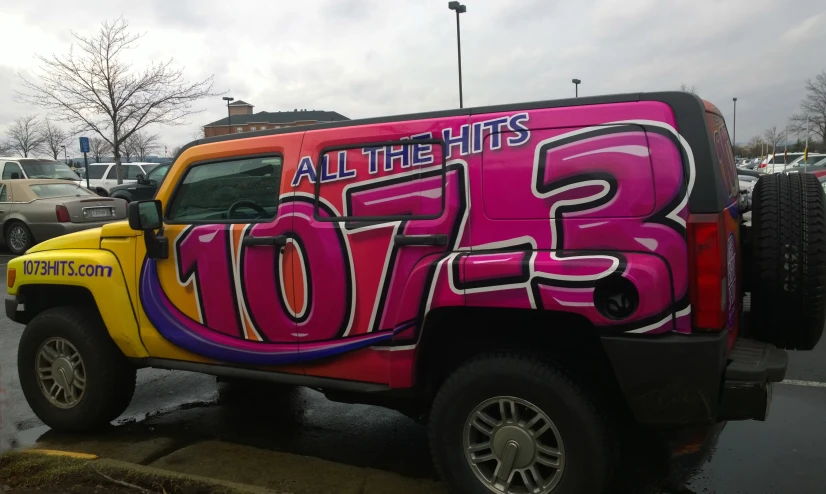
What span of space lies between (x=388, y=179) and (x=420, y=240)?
1.21 feet

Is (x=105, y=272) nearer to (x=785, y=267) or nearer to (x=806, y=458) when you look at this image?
(x=785, y=267)

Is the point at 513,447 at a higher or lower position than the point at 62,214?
lower

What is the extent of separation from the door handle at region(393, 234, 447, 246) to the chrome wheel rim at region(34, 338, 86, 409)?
2.41m

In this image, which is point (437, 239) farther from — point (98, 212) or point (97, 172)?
point (97, 172)

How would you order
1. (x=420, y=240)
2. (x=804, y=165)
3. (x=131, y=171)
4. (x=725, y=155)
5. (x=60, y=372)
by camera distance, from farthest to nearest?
(x=804, y=165)
(x=131, y=171)
(x=60, y=372)
(x=725, y=155)
(x=420, y=240)

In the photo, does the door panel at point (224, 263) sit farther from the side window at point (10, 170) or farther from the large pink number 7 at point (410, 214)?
the side window at point (10, 170)

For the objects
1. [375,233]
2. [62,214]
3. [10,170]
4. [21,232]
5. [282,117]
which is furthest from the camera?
[282,117]

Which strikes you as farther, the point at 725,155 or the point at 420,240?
the point at 725,155

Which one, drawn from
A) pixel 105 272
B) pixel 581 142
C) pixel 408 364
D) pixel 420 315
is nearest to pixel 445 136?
pixel 581 142

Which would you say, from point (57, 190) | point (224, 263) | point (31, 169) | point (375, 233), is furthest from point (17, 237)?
point (375, 233)

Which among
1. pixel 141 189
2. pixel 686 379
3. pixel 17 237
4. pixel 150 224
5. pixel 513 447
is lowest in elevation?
pixel 513 447

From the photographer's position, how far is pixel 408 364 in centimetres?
309

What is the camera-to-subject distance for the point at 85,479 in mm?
3420

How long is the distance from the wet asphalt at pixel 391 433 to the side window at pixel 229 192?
4.82 feet
